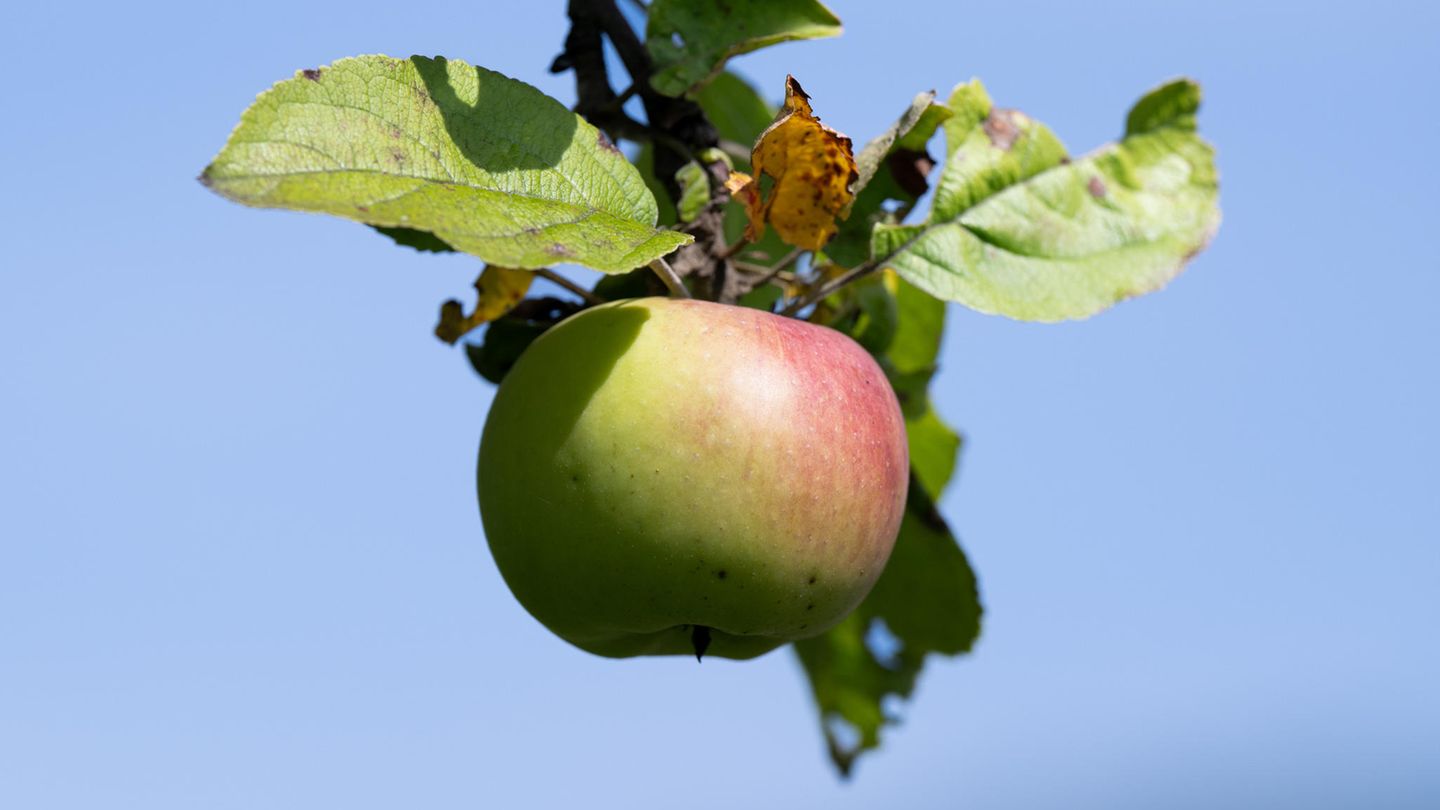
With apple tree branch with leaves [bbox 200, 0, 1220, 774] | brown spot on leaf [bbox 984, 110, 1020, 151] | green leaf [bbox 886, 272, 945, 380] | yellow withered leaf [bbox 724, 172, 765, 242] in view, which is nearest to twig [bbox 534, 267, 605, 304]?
apple tree branch with leaves [bbox 200, 0, 1220, 774]


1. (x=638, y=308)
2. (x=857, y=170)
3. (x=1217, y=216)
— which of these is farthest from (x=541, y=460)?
(x=1217, y=216)

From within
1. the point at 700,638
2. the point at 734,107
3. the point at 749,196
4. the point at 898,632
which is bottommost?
the point at 898,632

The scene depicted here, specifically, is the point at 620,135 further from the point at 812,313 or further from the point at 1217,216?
the point at 1217,216

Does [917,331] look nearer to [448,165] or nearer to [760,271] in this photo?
[760,271]

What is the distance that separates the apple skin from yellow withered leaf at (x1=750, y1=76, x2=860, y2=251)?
0.12 m

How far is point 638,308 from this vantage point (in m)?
1.41

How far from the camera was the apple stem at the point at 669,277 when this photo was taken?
4.79 feet

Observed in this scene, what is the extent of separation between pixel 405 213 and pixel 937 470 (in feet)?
4.64

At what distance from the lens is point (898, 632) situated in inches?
91.4

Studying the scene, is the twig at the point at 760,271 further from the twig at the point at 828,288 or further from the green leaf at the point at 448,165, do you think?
the green leaf at the point at 448,165

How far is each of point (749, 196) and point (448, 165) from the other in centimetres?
35

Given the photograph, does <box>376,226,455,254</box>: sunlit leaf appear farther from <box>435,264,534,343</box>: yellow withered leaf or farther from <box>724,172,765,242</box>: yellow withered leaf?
<box>724,172,765,242</box>: yellow withered leaf

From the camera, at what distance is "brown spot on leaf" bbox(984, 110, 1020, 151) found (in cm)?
178

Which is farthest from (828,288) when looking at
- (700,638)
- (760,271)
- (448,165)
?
(448,165)
